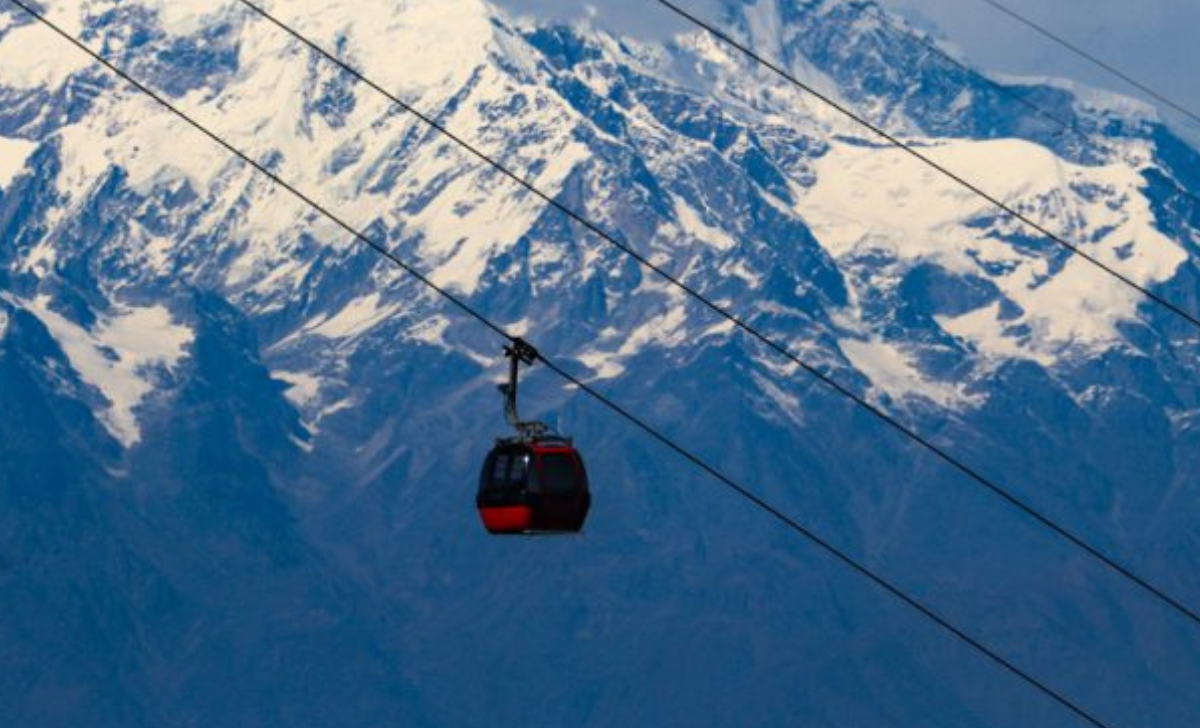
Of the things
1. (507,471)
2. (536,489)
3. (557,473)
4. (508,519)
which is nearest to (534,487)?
(536,489)

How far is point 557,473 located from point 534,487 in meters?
0.40

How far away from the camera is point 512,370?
42781mm

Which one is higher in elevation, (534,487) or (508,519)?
(534,487)

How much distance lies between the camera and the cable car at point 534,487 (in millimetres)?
47062

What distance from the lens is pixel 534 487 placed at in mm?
47031

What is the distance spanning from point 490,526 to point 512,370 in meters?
5.83

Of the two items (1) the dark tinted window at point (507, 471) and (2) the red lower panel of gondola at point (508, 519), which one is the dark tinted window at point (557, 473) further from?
(2) the red lower panel of gondola at point (508, 519)

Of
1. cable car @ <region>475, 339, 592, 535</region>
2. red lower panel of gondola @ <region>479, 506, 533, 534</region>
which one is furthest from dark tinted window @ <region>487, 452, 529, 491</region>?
red lower panel of gondola @ <region>479, 506, 533, 534</region>

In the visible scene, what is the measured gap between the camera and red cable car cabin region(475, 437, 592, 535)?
47.1 meters

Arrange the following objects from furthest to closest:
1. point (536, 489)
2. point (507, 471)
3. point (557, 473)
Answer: point (507, 471), point (557, 473), point (536, 489)

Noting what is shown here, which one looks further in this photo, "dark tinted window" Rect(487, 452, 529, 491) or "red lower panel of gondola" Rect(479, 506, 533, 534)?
"dark tinted window" Rect(487, 452, 529, 491)

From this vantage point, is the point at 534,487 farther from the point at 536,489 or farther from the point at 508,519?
the point at 508,519

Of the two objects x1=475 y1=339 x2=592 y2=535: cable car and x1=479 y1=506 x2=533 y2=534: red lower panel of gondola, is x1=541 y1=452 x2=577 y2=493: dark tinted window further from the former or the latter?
x1=479 y1=506 x2=533 y2=534: red lower panel of gondola

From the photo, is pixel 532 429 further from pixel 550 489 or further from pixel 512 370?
pixel 512 370
